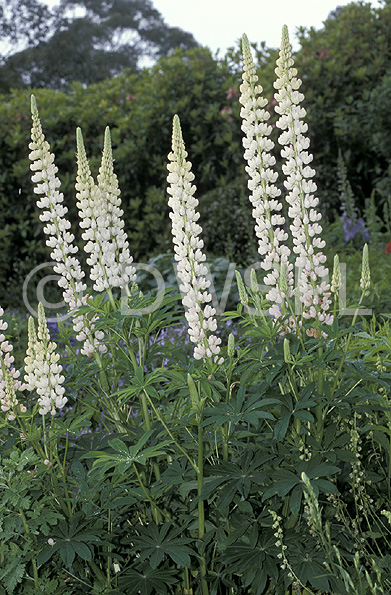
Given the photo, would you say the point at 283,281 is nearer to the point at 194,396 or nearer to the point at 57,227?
the point at 194,396

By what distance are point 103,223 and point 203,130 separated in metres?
6.76

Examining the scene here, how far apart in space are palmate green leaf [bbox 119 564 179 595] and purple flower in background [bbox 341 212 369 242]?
17.1ft

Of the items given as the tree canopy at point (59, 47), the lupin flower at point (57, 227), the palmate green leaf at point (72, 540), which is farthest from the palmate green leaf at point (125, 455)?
the tree canopy at point (59, 47)

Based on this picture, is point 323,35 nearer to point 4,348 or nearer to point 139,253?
point 139,253

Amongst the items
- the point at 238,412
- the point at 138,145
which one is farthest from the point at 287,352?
the point at 138,145

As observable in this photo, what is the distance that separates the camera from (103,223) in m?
2.34

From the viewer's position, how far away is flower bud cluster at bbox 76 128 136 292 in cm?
233

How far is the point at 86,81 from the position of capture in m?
29.0

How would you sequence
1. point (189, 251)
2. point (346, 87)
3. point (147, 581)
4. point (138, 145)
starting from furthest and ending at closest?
point (138, 145) < point (346, 87) < point (189, 251) < point (147, 581)

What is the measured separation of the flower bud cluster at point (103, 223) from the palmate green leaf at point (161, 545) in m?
0.91

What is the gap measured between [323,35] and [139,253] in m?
4.03

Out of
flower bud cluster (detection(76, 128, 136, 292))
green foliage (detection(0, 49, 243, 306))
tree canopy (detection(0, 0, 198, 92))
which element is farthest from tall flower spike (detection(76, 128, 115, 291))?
tree canopy (detection(0, 0, 198, 92))

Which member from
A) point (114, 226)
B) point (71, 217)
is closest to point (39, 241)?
point (71, 217)

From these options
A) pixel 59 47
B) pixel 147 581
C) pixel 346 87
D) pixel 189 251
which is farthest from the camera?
pixel 59 47
